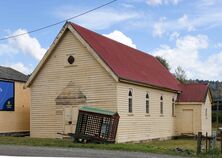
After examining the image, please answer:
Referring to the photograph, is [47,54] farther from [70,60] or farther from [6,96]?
[6,96]

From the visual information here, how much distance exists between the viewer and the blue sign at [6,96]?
36.7 m

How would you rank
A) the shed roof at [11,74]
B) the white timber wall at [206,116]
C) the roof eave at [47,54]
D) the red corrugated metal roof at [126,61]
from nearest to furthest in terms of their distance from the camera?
the red corrugated metal roof at [126,61]
the roof eave at [47,54]
the shed roof at [11,74]
the white timber wall at [206,116]

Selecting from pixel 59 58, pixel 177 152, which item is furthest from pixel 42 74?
pixel 177 152

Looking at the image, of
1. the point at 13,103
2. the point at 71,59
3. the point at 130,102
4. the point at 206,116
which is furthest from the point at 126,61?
the point at 206,116

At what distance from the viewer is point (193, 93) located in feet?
136

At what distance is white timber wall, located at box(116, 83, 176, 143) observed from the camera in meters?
29.6

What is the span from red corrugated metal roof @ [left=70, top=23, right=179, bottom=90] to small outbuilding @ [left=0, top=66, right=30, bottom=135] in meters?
8.71

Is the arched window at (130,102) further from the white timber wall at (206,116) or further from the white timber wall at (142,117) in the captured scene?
the white timber wall at (206,116)

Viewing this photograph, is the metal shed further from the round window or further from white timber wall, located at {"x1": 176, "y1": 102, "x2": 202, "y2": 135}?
white timber wall, located at {"x1": 176, "y1": 102, "x2": 202, "y2": 135}

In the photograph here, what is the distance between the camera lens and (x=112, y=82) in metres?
29.1

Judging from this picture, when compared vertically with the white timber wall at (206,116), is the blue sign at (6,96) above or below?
above

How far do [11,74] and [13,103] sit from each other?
2505 mm

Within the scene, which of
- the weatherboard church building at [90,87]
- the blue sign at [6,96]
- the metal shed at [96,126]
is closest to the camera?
the metal shed at [96,126]

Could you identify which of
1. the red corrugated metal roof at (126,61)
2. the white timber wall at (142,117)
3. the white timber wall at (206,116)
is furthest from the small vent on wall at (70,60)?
the white timber wall at (206,116)
